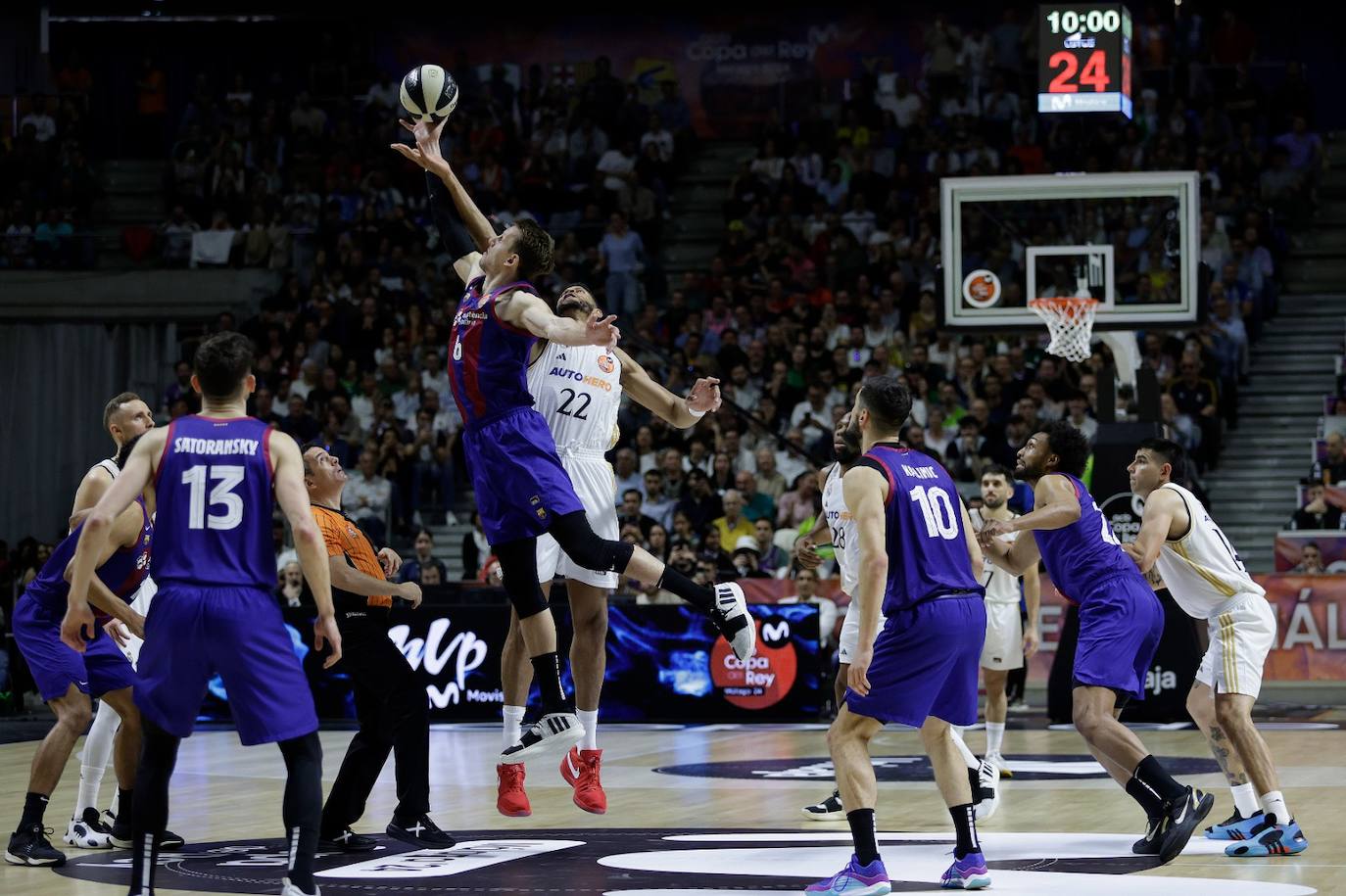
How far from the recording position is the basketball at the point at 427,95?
317 inches

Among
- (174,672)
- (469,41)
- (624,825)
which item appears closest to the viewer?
(174,672)

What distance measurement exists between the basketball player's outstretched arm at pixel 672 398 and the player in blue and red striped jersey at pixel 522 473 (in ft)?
1.96

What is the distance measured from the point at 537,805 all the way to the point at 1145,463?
13.5ft

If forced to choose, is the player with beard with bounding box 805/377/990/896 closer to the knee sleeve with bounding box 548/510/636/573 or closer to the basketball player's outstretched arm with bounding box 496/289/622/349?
the knee sleeve with bounding box 548/510/636/573

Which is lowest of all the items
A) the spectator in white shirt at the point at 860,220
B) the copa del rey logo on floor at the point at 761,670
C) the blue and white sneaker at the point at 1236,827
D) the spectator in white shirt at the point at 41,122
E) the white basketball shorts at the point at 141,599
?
the copa del rey logo on floor at the point at 761,670

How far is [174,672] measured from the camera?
6500 millimetres

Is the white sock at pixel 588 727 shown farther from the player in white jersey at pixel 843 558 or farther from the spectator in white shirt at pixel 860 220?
the spectator in white shirt at pixel 860 220

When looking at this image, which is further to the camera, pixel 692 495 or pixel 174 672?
pixel 692 495

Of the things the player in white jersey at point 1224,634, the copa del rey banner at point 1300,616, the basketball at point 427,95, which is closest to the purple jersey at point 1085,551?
the player in white jersey at point 1224,634

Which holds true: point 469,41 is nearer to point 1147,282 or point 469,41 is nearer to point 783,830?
point 1147,282

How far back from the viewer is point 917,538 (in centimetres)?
762

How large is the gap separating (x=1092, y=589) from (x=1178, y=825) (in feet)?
4.30

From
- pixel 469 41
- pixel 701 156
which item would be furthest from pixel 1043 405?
pixel 469 41

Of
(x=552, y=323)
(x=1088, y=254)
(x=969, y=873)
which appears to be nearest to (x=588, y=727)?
A: (x=969, y=873)
